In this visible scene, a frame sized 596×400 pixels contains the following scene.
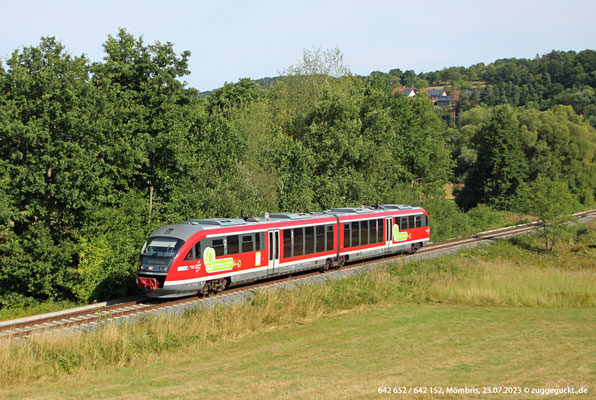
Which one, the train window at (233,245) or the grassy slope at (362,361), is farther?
the train window at (233,245)

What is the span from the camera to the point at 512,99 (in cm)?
17950

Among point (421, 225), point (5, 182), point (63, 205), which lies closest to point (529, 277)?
point (421, 225)

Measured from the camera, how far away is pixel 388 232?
33.4 meters

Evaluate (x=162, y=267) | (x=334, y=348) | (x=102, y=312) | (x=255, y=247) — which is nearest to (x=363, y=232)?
(x=255, y=247)

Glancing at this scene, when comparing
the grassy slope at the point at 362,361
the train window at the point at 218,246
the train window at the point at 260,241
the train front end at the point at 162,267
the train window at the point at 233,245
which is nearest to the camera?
the grassy slope at the point at 362,361

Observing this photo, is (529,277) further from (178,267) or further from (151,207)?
(151,207)

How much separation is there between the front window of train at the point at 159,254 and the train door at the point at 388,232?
614 inches

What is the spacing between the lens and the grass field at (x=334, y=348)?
11.8 metres

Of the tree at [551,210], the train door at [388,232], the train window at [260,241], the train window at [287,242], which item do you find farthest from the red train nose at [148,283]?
the tree at [551,210]

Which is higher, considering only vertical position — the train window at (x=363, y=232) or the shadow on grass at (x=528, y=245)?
the train window at (x=363, y=232)

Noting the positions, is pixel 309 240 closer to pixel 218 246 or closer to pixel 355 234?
pixel 355 234

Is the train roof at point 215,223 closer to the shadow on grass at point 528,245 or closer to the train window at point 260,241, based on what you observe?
the train window at point 260,241

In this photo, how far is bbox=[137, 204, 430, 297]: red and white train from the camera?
69.2 feet

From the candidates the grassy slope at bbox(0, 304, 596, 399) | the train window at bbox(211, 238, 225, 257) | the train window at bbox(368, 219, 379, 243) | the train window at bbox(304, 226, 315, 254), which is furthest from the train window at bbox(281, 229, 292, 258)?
the train window at bbox(368, 219, 379, 243)
